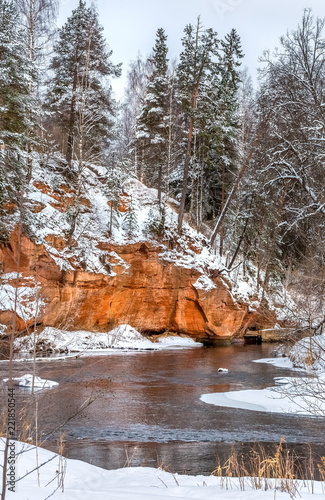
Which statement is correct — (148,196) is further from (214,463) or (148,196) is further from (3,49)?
(214,463)

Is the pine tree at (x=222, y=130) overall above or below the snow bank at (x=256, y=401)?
above

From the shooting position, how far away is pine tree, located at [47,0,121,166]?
31.4m

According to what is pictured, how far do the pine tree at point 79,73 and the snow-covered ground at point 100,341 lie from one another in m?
11.7

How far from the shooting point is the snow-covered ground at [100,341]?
23.0m

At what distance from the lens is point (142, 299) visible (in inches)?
1205

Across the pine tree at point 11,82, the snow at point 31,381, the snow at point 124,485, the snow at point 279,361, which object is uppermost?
the pine tree at point 11,82

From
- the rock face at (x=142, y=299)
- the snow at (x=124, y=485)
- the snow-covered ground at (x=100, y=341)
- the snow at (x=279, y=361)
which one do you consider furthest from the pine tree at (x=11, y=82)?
the snow at (x=124, y=485)

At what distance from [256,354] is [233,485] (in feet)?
63.3

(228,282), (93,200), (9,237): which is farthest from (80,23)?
(228,282)

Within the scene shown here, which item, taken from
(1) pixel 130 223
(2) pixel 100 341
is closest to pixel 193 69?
(1) pixel 130 223

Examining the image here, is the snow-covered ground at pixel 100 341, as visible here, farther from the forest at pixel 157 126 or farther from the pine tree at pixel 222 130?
the pine tree at pixel 222 130

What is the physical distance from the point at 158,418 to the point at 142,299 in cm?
1896

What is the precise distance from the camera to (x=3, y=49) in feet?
68.9

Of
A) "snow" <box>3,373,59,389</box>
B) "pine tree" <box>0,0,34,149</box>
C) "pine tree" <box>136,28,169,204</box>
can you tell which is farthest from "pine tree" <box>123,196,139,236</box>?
"snow" <box>3,373,59,389</box>
